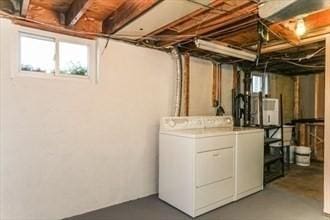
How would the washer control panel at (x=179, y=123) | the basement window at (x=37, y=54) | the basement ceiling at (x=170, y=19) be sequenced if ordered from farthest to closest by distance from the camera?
the washer control panel at (x=179, y=123) < the basement window at (x=37, y=54) < the basement ceiling at (x=170, y=19)

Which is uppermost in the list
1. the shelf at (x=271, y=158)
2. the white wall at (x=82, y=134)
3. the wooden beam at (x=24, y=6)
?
the wooden beam at (x=24, y=6)

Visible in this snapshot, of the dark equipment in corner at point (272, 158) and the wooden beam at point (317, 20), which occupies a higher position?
the wooden beam at point (317, 20)

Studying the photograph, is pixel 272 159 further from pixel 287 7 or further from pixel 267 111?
pixel 287 7

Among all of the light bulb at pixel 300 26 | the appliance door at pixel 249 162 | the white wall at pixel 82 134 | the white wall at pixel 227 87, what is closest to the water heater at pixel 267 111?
the white wall at pixel 227 87

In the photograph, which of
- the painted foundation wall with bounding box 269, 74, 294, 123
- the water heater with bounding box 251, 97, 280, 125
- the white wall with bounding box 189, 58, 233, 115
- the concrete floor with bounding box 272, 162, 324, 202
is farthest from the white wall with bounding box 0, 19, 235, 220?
the painted foundation wall with bounding box 269, 74, 294, 123

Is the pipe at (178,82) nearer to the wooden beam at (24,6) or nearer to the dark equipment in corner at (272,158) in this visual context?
the dark equipment in corner at (272,158)

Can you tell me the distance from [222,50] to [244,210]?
83.0 inches

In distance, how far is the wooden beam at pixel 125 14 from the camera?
7.40ft

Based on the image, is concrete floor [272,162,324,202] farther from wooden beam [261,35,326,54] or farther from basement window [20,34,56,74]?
basement window [20,34,56,74]

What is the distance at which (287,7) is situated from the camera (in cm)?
185

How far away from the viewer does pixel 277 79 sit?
618cm

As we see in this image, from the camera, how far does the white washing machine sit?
9.65 ft

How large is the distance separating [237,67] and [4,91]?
3.89 metres

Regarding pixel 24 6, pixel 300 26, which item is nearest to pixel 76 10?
pixel 24 6
